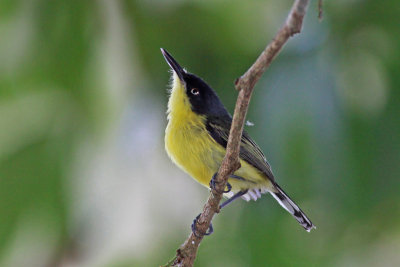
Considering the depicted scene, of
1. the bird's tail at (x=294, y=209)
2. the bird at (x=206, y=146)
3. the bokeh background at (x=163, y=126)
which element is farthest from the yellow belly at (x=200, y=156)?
the bokeh background at (x=163, y=126)

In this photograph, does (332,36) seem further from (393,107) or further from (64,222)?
(64,222)

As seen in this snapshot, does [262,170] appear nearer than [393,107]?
Yes

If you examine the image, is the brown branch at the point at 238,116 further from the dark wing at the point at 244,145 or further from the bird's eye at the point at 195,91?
the bird's eye at the point at 195,91

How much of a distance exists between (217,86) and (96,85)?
83 centimetres

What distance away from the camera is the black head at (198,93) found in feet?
9.65

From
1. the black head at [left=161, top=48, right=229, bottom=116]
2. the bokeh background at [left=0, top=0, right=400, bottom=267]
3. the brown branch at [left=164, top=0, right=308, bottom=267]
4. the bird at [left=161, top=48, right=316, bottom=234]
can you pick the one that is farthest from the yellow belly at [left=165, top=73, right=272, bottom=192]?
the bokeh background at [left=0, top=0, right=400, bottom=267]

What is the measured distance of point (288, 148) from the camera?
371 centimetres

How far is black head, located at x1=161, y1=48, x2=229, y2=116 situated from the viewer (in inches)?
116

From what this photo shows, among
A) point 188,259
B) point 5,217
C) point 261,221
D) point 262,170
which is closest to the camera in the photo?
point 188,259

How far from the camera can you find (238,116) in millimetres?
1727

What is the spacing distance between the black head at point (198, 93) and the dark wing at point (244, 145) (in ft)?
0.38

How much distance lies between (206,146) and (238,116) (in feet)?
3.14

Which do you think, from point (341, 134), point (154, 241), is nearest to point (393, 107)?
point (341, 134)

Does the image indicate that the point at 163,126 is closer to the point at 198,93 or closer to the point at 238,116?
the point at 198,93
